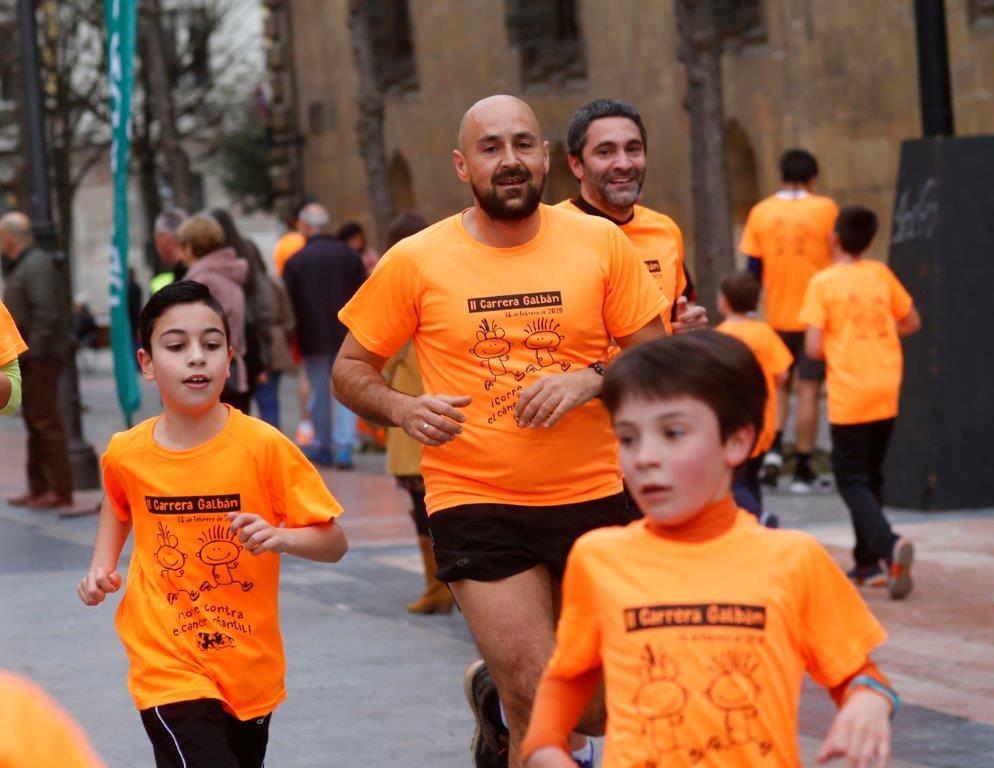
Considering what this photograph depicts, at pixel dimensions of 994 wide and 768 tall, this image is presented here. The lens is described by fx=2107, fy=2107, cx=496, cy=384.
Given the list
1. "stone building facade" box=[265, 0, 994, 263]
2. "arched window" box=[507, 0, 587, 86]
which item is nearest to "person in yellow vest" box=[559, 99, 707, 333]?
"stone building facade" box=[265, 0, 994, 263]

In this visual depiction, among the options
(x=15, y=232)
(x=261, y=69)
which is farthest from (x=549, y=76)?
(x=261, y=69)

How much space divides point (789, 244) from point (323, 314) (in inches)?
148

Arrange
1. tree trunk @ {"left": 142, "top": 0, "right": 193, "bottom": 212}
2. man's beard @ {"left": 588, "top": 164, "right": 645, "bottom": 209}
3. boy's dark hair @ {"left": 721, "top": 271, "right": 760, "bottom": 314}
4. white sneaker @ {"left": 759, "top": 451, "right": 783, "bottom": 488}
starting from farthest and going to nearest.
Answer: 1. tree trunk @ {"left": 142, "top": 0, "right": 193, "bottom": 212}
2. white sneaker @ {"left": 759, "top": 451, "right": 783, "bottom": 488}
3. boy's dark hair @ {"left": 721, "top": 271, "right": 760, "bottom": 314}
4. man's beard @ {"left": 588, "top": 164, "right": 645, "bottom": 209}

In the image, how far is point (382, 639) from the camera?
8.88 m

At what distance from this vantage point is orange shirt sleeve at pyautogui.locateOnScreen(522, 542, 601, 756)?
3.47 m

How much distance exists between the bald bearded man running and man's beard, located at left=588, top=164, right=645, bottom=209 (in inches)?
32.5

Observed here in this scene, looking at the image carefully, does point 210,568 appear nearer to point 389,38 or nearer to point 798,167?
point 798,167

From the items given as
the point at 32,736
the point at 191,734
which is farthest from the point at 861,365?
the point at 32,736

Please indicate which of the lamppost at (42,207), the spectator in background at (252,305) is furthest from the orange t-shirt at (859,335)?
the lamppost at (42,207)

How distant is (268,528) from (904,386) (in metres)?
8.25

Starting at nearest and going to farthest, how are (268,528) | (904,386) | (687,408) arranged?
(687,408)
(268,528)
(904,386)

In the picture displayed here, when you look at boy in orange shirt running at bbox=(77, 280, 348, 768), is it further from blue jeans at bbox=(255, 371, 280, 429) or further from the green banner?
blue jeans at bbox=(255, 371, 280, 429)

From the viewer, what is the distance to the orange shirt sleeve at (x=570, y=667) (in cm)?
347

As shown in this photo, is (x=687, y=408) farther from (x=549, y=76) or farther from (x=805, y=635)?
(x=549, y=76)
